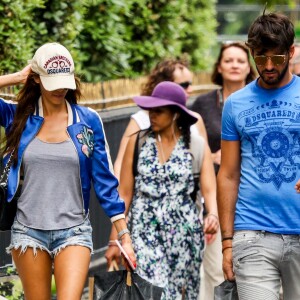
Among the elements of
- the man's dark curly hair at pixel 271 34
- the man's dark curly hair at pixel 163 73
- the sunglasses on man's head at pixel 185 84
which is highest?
the man's dark curly hair at pixel 271 34

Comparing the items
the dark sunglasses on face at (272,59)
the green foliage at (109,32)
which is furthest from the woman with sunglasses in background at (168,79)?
the dark sunglasses on face at (272,59)

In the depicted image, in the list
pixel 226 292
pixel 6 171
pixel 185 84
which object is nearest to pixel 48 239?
pixel 6 171

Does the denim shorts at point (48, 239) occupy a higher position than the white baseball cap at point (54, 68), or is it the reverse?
the white baseball cap at point (54, 68)

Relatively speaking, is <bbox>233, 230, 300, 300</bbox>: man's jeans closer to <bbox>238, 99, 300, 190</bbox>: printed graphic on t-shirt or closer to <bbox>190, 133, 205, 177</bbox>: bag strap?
<bbox>238, 99, 300, 190</bbox>: printed graphic on t-shirt

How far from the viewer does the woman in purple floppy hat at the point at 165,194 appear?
8.10m

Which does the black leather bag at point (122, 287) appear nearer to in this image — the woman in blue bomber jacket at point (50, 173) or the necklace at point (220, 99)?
the woman in blue bomber jacket at point (50, 173)

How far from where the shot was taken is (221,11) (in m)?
23.0

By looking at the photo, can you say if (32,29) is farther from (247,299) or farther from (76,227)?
(247,299)

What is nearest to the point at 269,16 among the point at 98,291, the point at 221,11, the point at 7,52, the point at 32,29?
the point at 98,291

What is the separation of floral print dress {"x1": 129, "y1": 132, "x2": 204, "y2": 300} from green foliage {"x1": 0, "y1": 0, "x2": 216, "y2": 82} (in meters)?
1.53

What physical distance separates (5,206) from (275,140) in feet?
5.20

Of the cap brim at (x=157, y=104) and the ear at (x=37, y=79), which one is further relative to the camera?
the cap brim at (x=157, y=104)

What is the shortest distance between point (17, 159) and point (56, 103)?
39 centimetres

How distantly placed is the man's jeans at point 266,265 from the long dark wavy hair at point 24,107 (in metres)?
1.38
